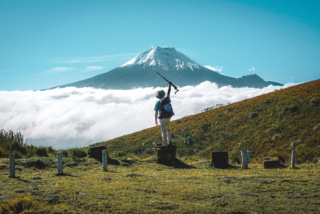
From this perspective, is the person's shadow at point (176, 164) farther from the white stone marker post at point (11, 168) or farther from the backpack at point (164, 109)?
the white stone marker post at point (11, 168)

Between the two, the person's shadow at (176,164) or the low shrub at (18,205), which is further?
the person's shadow at (176,164)

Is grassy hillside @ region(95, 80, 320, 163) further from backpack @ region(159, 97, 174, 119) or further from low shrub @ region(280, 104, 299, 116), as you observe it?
backpack @ region(159, 97, 174, 119)

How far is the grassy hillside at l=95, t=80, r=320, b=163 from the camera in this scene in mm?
17250

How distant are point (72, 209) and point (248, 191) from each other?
11.9ft

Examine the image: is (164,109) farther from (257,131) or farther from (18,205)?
(257,131)

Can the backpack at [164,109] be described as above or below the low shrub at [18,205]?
above

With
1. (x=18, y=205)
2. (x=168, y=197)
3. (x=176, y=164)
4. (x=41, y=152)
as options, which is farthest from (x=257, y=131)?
(x=18, y=205)

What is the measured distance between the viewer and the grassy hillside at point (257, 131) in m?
17.2

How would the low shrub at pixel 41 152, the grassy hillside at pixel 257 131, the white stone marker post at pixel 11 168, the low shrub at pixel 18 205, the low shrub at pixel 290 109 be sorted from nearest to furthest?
1. the low shrub at pixel 18 205
2. the white stone marker post at pixel 11 168
3. the low shrub at pixel 41 152
4. the grassy hillside at pixel 257 131
5. the low shrub at pixel 290 109

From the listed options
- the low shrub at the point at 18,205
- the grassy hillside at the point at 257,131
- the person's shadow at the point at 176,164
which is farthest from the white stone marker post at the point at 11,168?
the grassy hillside at the point at 257,131

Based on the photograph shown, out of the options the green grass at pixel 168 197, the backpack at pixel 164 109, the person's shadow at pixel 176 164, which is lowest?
the person's shadow at pixel 176 164

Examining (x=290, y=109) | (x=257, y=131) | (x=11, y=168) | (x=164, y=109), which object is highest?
(x=290, y=109)

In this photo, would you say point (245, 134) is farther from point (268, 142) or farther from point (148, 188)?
point (148, 188)

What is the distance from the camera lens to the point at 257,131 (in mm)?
21969
